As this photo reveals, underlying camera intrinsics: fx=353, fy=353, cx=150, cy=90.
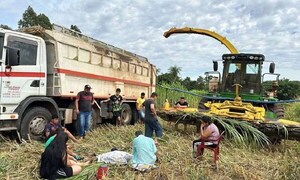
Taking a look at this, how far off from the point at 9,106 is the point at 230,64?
6.80 m

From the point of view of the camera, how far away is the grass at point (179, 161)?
5.70 meters

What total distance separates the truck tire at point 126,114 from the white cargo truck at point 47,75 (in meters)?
1.02

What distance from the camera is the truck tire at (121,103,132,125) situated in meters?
12.8

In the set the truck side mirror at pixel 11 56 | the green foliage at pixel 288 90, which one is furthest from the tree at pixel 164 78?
the truck side mirror at pixel 11 56

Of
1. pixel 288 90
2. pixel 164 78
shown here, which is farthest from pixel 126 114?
pixel 164 78

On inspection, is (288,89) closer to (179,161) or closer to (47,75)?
(47,75)

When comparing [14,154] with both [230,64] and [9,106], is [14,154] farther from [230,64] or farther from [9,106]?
[230,64]

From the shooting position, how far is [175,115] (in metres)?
9.89

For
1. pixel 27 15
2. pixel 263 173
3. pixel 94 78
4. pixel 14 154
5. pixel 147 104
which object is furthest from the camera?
pixel 27 15

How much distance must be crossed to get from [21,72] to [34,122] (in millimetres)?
1207

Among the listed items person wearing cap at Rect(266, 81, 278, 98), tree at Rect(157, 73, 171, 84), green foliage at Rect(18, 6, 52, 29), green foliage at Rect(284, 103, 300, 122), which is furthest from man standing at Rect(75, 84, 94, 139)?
green foliage at Rect(18, 6, 52, 29)

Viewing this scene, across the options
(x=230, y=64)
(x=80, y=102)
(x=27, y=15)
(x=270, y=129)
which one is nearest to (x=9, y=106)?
(x=80, y=102)

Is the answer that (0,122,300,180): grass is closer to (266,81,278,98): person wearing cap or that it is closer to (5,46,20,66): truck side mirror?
(5,46,20,66): truck side mirror

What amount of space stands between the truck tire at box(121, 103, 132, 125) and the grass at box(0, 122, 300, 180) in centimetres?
383
